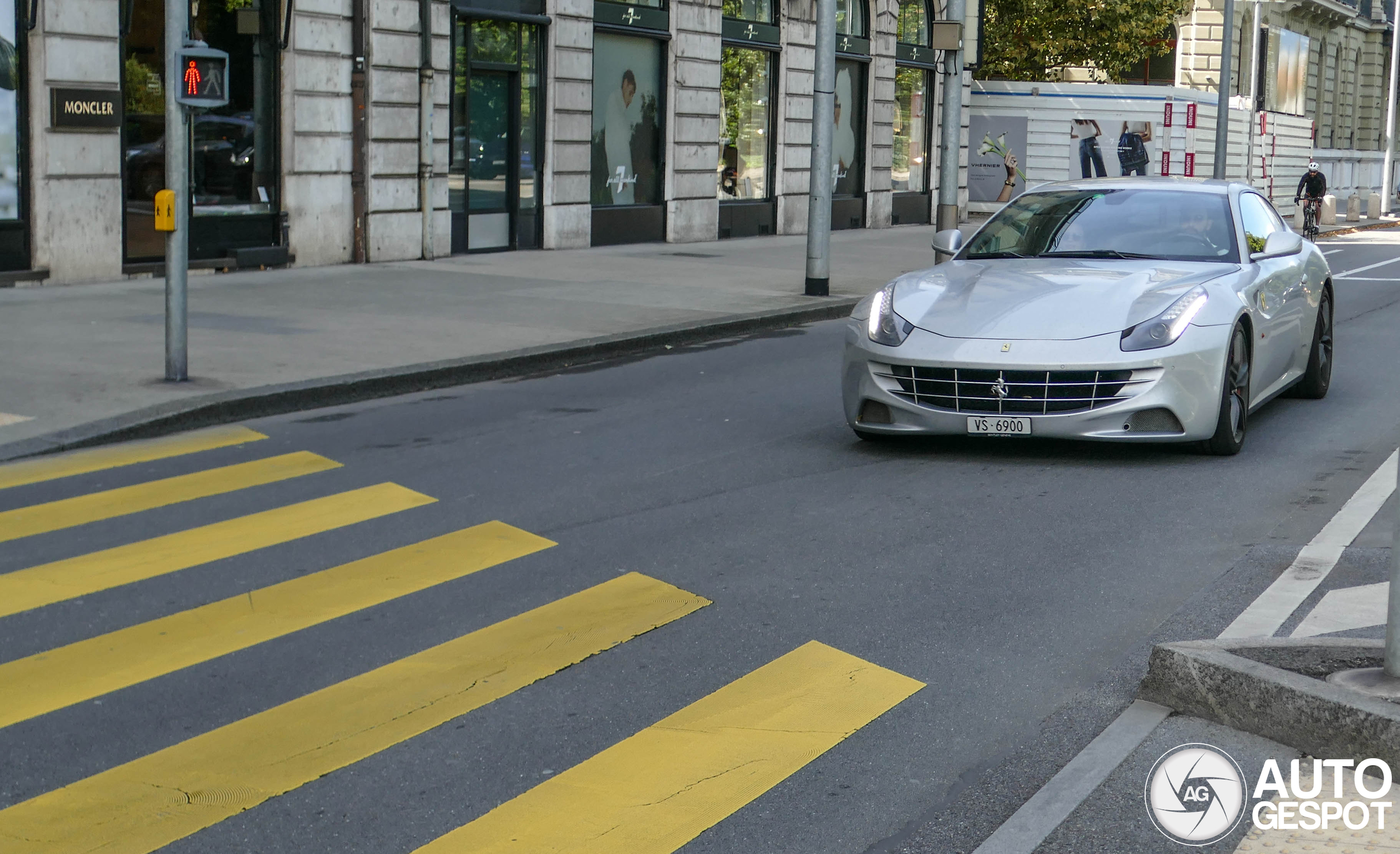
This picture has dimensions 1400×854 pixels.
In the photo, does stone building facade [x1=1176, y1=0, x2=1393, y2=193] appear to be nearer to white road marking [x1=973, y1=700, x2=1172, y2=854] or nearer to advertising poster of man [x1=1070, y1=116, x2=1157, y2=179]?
advertising poster of man [x1=1070, y1=116, x2=1157, y2=179]

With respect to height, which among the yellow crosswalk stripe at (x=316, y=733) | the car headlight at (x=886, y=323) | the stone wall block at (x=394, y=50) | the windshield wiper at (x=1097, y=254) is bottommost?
the yellow crosswalk stripe at (x=316, y=733)

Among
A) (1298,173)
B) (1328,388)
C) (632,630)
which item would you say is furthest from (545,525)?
(1298,173)

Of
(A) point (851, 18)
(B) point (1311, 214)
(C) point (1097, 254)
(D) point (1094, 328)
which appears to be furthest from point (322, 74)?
(B) point (1311, 214)

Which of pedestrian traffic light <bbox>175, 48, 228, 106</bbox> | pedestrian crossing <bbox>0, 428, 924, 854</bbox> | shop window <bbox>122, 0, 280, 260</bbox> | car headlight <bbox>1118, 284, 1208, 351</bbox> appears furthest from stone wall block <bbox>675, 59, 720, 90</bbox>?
pedestrian crossing <bbox>0, 428, 924, 854</bbox>

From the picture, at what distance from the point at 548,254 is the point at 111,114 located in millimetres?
6798

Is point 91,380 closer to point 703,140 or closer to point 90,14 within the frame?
point 90,14

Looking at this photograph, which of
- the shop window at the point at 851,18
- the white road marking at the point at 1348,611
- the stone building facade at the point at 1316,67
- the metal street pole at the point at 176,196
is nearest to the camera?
the white road marking at the point at 1348,611

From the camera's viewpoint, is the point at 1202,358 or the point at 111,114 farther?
the point at 111,114

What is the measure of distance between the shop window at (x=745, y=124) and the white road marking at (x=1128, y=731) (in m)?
21.5

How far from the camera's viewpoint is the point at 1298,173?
54188mm

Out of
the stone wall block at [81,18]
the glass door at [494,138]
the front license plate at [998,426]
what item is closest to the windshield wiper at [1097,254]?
the front license plate at [998,426]

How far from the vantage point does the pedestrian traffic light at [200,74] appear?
1017cm

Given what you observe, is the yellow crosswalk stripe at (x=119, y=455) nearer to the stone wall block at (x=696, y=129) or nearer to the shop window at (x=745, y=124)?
the stone wall block at (x=696, y=129)

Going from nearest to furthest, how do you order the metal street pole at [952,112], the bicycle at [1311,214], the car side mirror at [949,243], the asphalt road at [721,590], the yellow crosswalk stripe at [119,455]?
the asphalt road at [721,590], the yellow crosswalk stripe at [119,455], the car side mirror at [949,243], the metal street pole at [952,112], the bicycle at [1311,214]
